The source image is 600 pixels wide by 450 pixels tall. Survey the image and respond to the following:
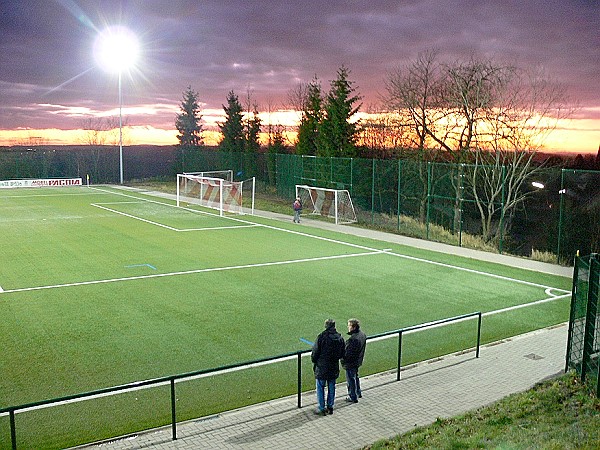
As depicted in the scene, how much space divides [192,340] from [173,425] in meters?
4.94

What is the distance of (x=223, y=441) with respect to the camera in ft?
27.0

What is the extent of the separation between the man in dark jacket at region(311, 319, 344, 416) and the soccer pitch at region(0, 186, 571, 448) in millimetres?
1450

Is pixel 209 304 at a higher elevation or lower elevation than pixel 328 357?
lower

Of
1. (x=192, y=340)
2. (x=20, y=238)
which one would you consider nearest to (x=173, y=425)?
(x=192, y=340)

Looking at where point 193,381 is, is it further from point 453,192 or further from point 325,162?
point 325,162

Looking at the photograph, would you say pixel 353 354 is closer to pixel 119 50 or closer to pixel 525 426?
pixel 525 426

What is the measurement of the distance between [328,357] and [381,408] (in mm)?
1248

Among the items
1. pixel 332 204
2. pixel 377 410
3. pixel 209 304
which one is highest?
pixel 332 204

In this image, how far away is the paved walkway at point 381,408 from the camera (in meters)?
8.25

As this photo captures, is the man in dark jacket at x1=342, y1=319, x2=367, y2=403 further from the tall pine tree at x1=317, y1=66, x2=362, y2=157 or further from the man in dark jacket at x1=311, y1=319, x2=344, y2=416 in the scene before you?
the tall pine tree at x1=317, y1=66, x2=362, y2=157

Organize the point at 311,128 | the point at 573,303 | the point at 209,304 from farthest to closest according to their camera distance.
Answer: the point at 311,128
the point at 209,304
the point at 573,303

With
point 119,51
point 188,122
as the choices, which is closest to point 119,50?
point 119,51

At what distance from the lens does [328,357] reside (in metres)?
9.05

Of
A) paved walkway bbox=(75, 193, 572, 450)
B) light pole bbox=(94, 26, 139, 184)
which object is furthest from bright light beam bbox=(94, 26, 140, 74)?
paved walkway bbox=(75, 193, 572, 450)
